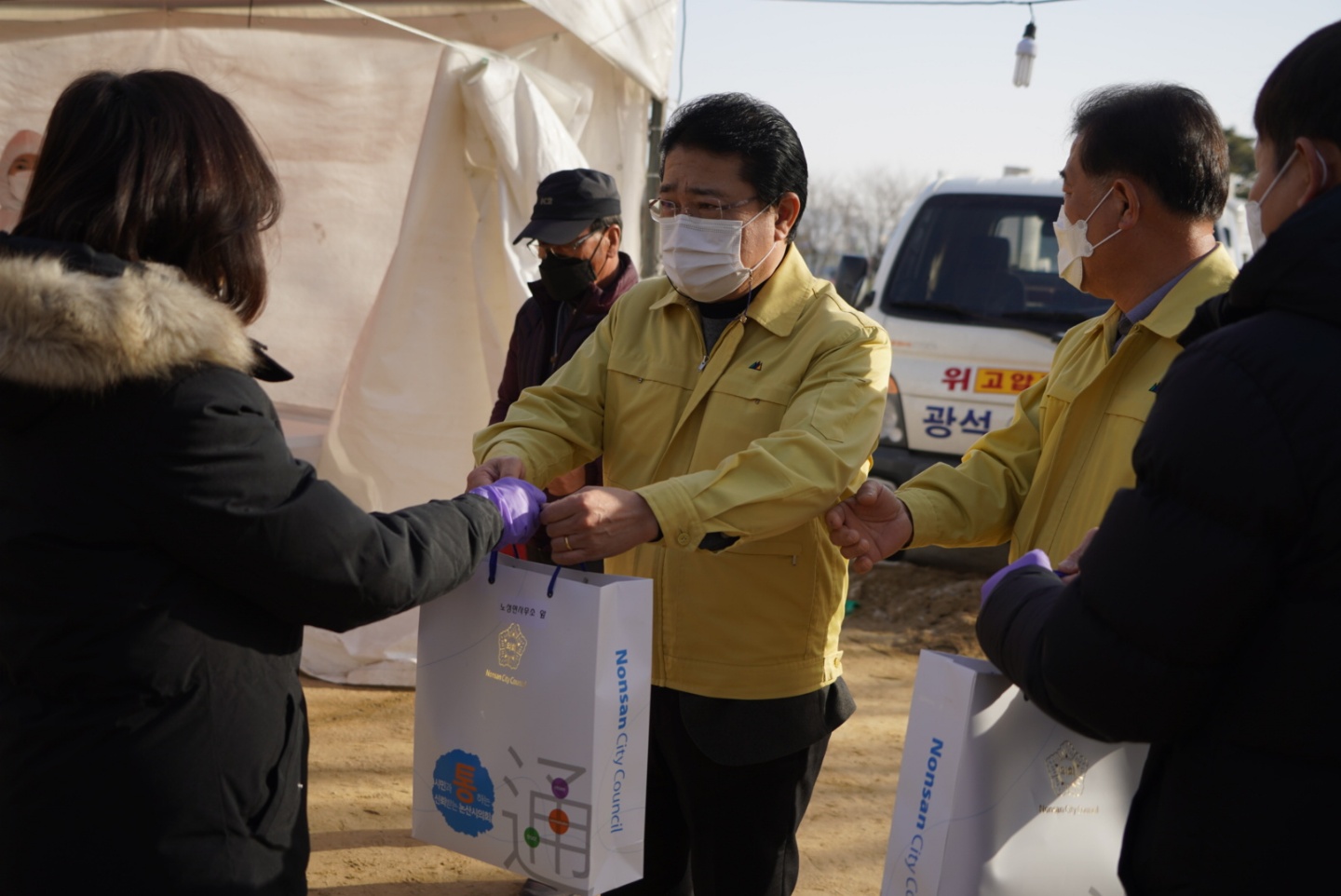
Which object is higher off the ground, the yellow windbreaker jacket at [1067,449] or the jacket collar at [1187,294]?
the jacket collar at [1187,294]

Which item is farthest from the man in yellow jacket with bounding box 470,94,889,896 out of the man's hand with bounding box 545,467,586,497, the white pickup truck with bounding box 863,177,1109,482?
the white pickup truck with bounding box 863,177,1109,482

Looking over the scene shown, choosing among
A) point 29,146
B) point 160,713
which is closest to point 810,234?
point 29,146

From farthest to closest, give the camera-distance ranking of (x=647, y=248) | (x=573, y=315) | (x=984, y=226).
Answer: (x=984, y=226), (x=647, y=248), (x=573, y=315)

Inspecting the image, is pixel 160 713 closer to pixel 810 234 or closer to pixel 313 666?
pixel 313 666

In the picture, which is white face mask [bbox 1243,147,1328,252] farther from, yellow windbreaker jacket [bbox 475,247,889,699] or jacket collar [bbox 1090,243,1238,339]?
yellow windbreaker jacket [bbox 475,247,889,699]

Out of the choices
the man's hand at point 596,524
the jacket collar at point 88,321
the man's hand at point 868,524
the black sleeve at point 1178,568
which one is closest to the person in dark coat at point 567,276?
the man's hand at point 868,524

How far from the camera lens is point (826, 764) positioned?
4.76 m

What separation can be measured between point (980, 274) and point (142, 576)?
19.3 feet

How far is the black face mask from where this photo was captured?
13.0ft

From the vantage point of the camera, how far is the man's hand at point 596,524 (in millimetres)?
1986

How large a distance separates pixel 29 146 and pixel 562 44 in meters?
2.13

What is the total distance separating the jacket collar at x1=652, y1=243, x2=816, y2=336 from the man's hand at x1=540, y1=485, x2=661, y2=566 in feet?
1.57

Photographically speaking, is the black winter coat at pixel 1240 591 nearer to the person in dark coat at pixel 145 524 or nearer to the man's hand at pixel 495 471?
the person in dark coat at pixel 145 524

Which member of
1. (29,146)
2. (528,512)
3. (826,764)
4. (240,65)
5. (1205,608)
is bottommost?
(826,764)
